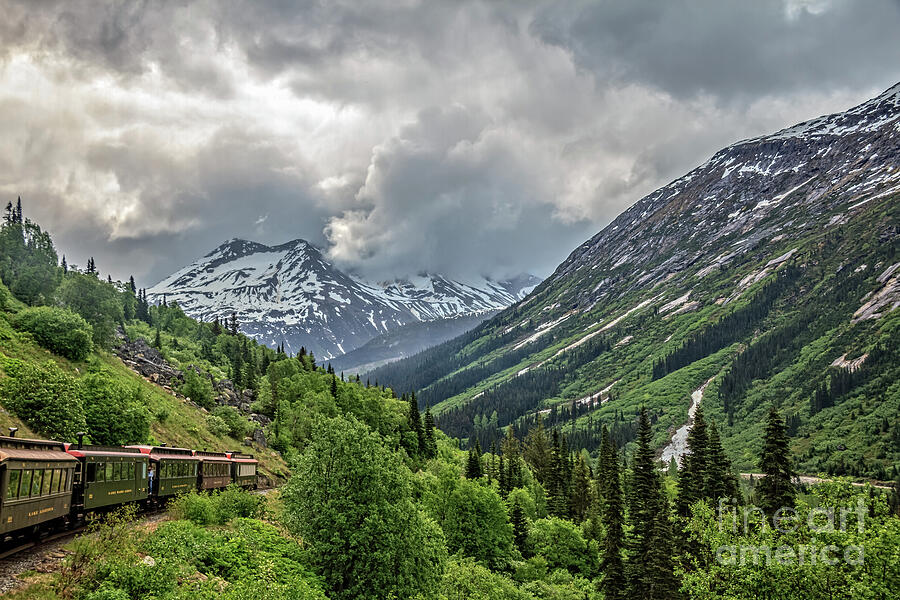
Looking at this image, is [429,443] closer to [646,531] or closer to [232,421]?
[232,421]

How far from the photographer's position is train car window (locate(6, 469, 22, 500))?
20.8 meters

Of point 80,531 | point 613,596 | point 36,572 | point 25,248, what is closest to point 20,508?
point 36,572

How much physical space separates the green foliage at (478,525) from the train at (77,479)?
2446 cm

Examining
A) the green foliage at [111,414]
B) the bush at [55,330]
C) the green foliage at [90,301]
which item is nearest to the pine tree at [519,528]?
the green foliage at [111,414]

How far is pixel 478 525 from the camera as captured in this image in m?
57.5

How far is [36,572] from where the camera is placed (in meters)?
20.0

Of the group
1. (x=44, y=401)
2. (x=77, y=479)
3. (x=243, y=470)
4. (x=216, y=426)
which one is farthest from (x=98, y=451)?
(x=216, y=426)

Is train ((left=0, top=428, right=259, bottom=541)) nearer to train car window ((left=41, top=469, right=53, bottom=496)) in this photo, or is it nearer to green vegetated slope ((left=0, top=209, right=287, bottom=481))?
train car window ((left=41, top=469, right=53, bottom=496))

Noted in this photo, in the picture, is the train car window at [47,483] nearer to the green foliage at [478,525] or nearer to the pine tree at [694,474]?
the green foliage at [478,525]

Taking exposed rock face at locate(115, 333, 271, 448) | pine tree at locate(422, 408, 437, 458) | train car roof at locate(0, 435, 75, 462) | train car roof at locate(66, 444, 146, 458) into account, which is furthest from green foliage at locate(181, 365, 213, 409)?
train car roof at locate(0, 435, 75, 462)

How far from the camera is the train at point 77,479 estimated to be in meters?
21.7

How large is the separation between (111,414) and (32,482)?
29.8m

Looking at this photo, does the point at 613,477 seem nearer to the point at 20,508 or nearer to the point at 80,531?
the point at 80,531

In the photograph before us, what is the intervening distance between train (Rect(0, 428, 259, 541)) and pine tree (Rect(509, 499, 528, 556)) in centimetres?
3709
